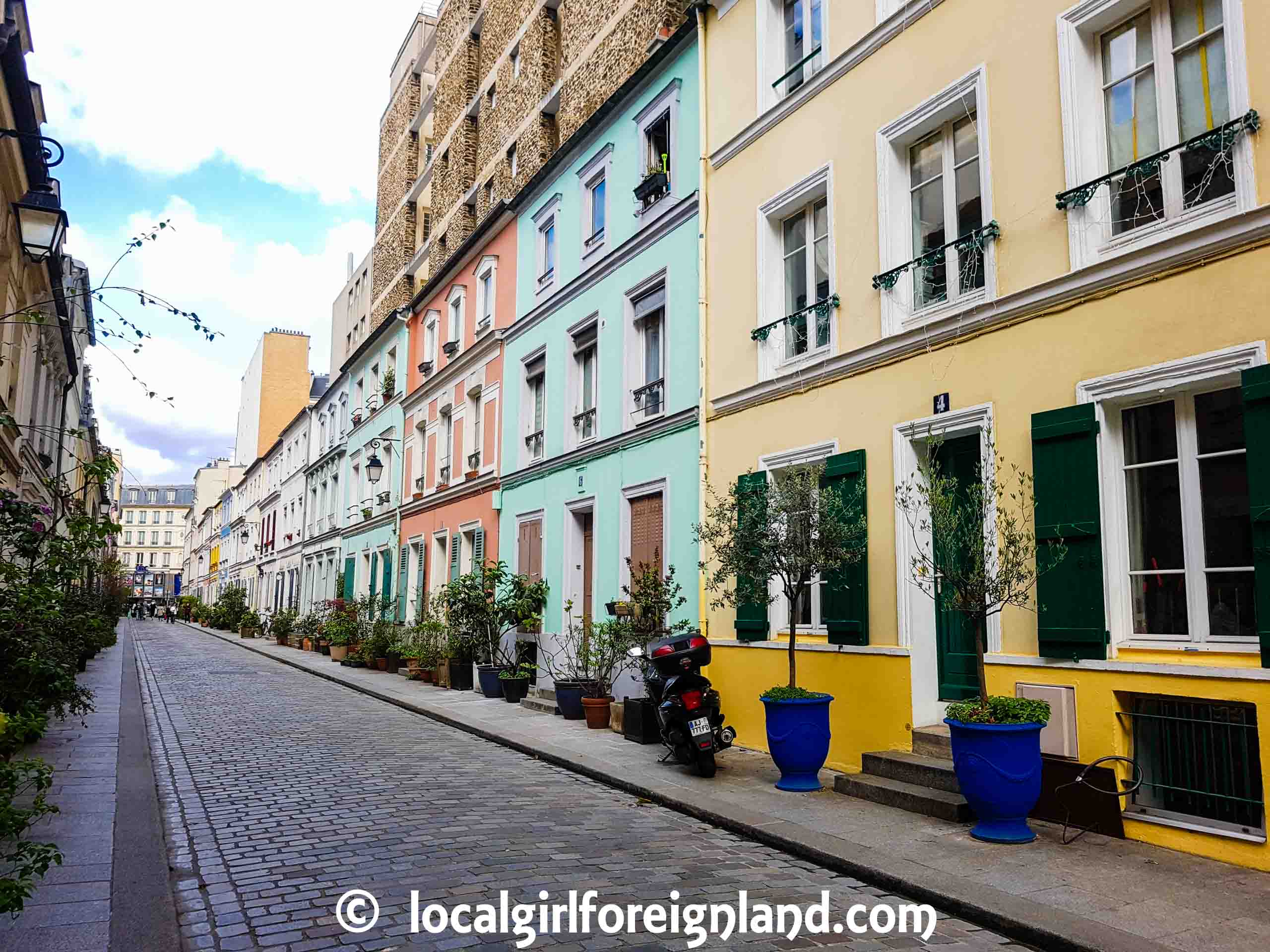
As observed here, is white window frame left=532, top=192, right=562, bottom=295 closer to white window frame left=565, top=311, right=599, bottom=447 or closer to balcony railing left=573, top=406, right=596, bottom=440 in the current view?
white window frame left=565, top=311, right=599, bottom=447

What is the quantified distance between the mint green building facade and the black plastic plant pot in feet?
2.61

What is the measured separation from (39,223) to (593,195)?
1034 cm

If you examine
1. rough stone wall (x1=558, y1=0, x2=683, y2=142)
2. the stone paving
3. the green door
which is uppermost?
rough stone wall (x1=558, y1=0, x2=683, y2=142)

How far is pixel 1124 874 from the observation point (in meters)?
5.87

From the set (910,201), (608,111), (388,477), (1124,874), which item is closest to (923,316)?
(910,201)

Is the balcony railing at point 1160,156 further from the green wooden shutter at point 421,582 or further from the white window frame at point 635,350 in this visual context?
the green wooden shutter at point 421,582

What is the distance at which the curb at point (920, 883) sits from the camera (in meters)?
4.81

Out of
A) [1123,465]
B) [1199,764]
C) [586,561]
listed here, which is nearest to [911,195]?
[1123,465]

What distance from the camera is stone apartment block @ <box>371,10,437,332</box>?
30.0 metres

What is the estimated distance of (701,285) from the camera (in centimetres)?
1270

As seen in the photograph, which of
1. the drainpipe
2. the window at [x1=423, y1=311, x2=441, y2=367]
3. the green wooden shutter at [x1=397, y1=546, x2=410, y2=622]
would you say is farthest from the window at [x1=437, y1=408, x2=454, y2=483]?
the drainpipe

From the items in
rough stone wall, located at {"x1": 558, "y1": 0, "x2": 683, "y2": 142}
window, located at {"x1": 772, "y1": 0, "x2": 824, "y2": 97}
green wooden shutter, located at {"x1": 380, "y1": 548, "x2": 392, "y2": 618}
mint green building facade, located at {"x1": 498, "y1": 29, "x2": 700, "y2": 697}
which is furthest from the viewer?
green wooden shutter, located at {"x1": 380, "y1": 548, "x2": 392, "y2": 618}

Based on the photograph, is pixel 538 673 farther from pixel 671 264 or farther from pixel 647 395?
pixel 671 264

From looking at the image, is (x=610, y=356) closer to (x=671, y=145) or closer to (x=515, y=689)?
(x=671, y=145)
